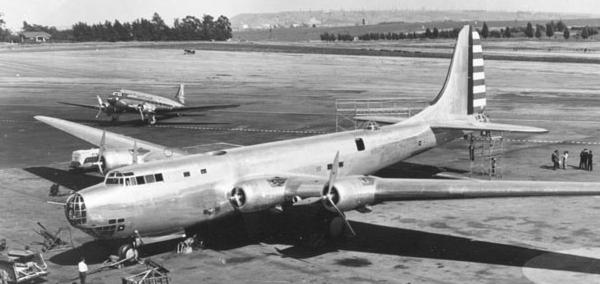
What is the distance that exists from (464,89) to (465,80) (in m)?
0.49

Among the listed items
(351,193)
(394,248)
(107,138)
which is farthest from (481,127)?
(107,138)

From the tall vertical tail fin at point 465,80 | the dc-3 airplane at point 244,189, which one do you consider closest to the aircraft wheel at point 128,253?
the dc-3 airplane at point 244,189

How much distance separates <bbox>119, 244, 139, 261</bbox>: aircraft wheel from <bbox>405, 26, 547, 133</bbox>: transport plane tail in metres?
16.9

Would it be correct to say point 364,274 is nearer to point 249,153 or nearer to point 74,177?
point 249,153

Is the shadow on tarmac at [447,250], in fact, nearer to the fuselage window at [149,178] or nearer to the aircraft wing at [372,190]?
the aircraft wing at [372,190]

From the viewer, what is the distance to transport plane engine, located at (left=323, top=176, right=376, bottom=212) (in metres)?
21.2

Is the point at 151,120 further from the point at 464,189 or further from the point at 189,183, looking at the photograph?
the point at 464,189

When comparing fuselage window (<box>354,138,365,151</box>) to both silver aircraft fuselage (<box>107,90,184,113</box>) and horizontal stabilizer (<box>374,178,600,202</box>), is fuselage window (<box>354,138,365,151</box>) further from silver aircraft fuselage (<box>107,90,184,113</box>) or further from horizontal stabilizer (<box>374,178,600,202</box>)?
silver aircraft fuselage (<box>107,90,184,113</box>)

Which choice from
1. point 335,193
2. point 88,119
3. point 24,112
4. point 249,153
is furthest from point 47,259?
point 24,112

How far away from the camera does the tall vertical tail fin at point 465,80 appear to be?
111 feet

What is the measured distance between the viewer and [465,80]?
34.7 meters

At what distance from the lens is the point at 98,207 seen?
20.6 m

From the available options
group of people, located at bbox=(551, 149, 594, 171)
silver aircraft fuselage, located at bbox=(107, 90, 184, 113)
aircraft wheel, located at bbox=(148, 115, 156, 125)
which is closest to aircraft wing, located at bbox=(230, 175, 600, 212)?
group of people, located at bbox=(551, 149, 594, 171)

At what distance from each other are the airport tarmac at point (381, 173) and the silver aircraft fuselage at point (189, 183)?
1494 millimetres
